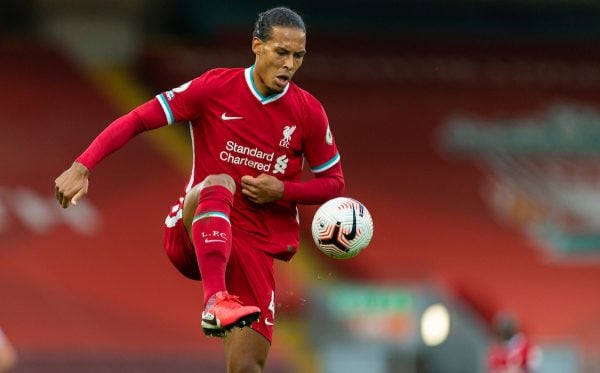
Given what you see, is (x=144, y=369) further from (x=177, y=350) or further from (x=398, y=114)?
(x=398, y=114)

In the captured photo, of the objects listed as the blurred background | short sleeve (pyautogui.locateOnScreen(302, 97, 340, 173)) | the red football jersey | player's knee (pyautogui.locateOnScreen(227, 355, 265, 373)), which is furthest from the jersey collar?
the blurred background

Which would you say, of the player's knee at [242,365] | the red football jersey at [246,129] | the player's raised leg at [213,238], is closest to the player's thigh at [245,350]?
the player's knee at [242,365]

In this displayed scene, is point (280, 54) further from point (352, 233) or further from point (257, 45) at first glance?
point (352, 233)

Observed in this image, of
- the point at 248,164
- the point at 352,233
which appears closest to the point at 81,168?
the point at 248,164

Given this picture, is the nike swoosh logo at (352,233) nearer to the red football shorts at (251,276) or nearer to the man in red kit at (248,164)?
the man in red kit at (248,164)

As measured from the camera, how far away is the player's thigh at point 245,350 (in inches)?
224

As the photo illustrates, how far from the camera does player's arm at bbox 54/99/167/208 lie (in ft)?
17.8

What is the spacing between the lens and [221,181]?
5746 mm

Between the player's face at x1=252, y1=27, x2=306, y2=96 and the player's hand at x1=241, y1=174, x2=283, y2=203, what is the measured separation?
1.40ft

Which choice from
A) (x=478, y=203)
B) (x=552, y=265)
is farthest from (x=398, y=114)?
(x=552, y=265)

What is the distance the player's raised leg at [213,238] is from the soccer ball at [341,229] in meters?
0.46

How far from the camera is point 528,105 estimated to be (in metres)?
18.7

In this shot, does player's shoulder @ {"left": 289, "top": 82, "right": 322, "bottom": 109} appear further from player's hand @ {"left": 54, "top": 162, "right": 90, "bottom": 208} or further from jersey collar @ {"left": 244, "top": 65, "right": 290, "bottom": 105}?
player's hand @ {"left": 54, "top": 162, "right": 90, "bottom": 208}

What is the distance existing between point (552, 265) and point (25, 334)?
23.6ft
